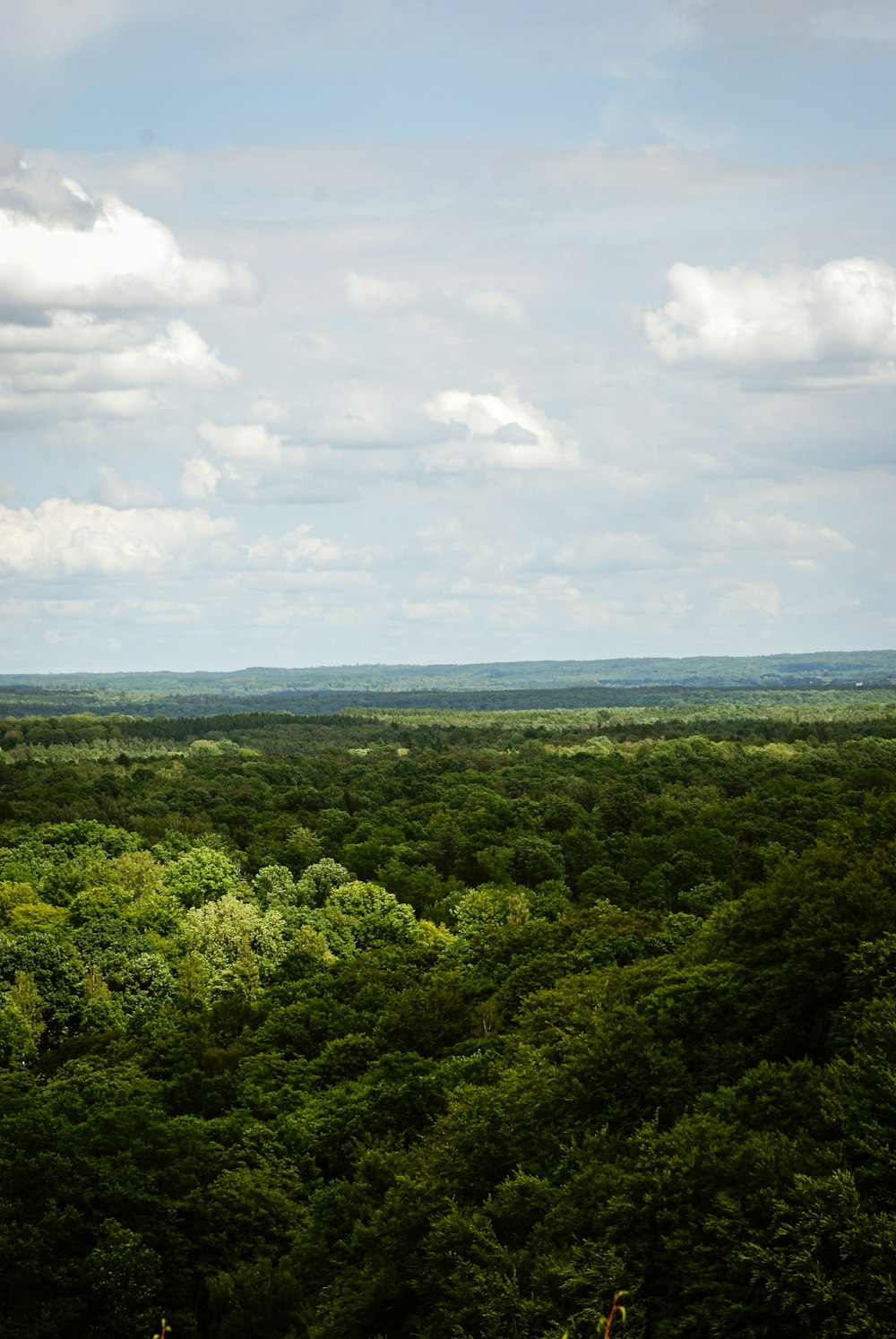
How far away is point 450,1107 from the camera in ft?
160

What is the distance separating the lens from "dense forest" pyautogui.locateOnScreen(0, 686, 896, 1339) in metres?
32.7

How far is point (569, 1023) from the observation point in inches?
2039

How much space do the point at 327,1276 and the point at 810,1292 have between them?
743 inches

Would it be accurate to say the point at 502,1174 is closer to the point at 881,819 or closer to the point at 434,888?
the point at 881,819

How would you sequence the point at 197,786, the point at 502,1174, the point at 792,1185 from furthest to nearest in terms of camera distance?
1. the point at 197,786
2. the point at 502,1174
3. the point at 792,1185

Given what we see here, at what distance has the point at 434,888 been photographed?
10831 centimetres

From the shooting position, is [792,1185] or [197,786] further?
[197,786]

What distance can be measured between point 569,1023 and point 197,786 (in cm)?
11268

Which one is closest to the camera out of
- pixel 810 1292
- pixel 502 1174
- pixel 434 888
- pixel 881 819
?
pixel 810 1292

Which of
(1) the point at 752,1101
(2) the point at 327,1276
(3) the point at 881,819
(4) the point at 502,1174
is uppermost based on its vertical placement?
(3) the point at 881,819

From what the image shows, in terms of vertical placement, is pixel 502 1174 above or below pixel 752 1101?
below

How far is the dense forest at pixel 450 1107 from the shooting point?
107 ft

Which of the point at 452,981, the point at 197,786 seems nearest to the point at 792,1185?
the point at 452,981

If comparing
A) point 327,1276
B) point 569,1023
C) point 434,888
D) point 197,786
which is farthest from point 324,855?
point 327,1276
